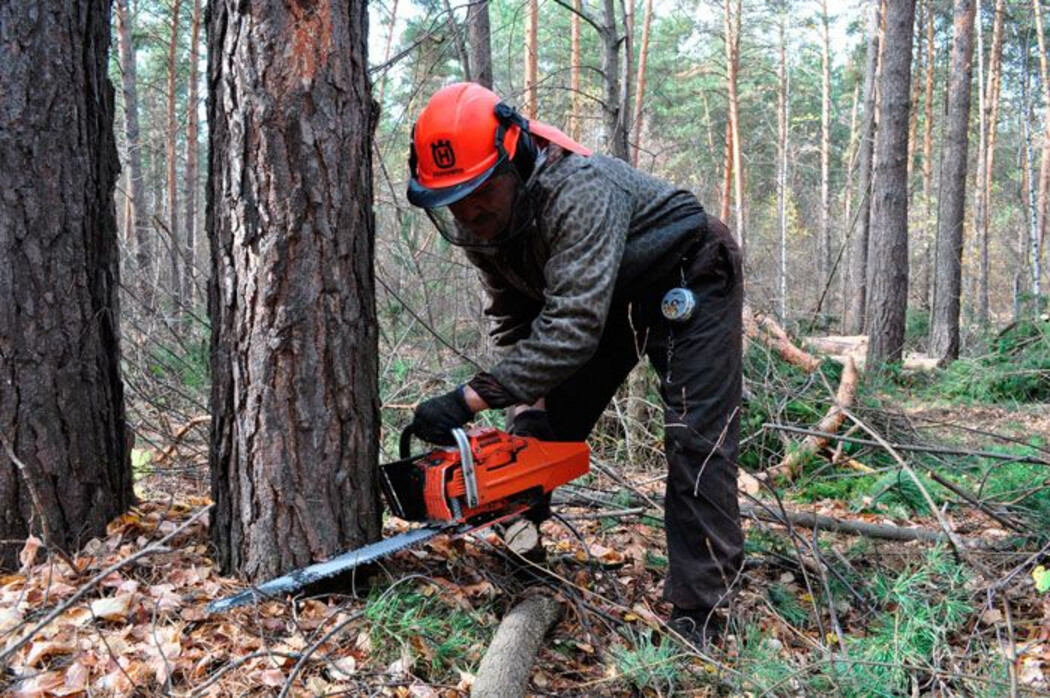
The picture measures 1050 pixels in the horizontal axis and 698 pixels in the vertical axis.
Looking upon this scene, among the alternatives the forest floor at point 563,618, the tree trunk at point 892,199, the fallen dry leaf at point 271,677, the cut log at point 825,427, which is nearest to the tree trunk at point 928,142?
the tree trunk at point 892,199

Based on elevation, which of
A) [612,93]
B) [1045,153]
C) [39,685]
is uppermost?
[1045,153]

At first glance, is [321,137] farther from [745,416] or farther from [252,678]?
[745,416]

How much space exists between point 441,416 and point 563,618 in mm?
931

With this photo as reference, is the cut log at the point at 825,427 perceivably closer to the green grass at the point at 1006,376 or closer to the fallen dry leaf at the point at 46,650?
the green grass at the point at 1006,376

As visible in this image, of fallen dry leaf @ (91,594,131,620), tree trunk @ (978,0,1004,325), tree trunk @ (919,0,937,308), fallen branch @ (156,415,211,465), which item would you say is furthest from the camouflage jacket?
tree trunk @ (919,0,937,308)

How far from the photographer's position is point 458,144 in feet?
8.46

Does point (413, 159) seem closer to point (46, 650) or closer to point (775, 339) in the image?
point (46, 650)

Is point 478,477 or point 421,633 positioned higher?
point 478,477

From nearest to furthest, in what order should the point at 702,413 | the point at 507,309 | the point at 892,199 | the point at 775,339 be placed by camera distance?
the point at 702,413, the point at 507,309, the point at 775,339, the point at 892,199

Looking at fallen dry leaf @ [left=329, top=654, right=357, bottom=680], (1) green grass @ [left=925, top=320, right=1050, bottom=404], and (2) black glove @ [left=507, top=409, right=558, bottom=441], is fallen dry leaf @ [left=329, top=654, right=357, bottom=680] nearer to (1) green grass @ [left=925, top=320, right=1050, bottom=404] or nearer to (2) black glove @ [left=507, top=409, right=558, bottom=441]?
(2) black glove @ [left=507, top=409, right=558, bottom=441]

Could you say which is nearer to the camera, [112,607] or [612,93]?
[112,607]

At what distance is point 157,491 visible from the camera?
12.9 feet

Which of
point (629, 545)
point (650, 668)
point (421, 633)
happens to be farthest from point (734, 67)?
point (421, 633)

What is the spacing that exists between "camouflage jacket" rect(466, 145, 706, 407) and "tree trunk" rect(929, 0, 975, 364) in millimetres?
10357
